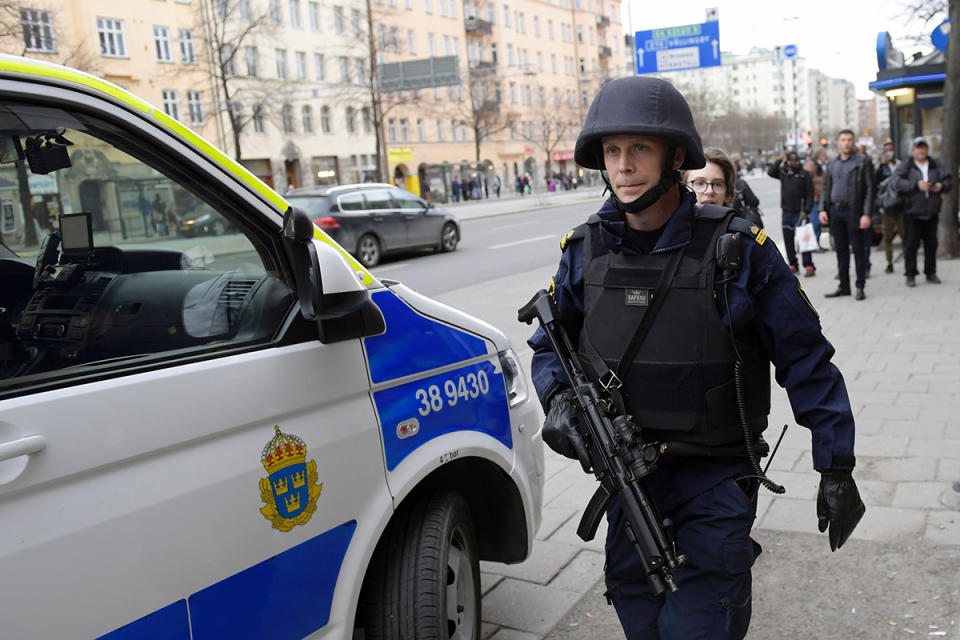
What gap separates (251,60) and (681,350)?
48813mm

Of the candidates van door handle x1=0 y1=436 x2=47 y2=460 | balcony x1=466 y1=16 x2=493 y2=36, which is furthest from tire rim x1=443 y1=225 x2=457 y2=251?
balcony x1=466 y1=16 x2=493 y2=36

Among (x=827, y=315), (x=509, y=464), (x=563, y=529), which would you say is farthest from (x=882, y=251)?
(x=509, y=464)

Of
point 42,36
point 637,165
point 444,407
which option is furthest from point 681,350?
point 42,36

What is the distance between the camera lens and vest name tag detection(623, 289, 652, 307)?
94.1 inches

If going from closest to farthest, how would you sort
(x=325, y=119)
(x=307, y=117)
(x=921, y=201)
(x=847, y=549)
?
(x=847, y=549) < (x=921, y=201) < (x=307, y=117) < (x=325, y=119)

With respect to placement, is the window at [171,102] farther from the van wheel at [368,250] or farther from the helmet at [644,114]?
the helmet at [644,114]

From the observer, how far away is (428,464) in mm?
2633

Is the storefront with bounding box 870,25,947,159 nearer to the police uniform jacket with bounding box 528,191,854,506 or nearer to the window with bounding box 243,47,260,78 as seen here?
the police uniform jacket with bounding box 528,191,854,506

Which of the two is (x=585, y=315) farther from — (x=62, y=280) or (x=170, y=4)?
(x=170, y=4)

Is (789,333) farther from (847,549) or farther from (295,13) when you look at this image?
(295,13)

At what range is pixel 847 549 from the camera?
3.96 m

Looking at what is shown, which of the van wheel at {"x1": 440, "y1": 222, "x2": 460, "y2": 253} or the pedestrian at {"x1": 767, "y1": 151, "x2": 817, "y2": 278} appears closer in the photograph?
the pedestrian at {"x1": 767, "y1": 151, "x2": 817, "y2": 278}

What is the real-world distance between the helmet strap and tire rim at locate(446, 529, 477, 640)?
3.77ft

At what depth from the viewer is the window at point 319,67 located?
52.9m
